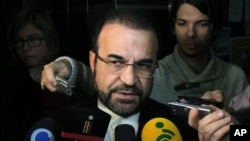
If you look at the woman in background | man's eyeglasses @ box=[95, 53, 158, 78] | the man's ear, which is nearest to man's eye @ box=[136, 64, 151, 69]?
man's eyeglasses @ box=[95, 53, 158, 78]

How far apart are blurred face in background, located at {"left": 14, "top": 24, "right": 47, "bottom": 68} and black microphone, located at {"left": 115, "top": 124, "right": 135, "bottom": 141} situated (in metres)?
0.32

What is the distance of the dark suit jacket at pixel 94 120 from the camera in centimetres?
80

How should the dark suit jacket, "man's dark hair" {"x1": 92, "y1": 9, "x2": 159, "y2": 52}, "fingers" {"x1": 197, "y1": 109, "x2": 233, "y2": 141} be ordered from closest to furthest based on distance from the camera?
"fingers" {"x1": 197, "y1": 109, "x2": 233, "y2": 141}, the dark suit jacket, "man's dark hair" {"x1": 92, "y1": 9, "x2": 159, "y2": 52}

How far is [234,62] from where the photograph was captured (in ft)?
3.41

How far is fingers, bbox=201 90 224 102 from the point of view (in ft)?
3.03

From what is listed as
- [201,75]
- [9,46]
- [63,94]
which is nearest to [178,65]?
[201,75]

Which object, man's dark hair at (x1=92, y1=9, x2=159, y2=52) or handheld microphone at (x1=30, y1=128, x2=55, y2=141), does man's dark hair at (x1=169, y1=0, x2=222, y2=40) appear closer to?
man's dark hair at (x1=92, y1=9, x2=159, y2=52)

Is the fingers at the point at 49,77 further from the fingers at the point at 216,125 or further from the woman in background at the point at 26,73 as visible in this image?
the fingers at the point at 216,125

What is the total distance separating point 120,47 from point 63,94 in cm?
19

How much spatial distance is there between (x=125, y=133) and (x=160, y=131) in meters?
0.09

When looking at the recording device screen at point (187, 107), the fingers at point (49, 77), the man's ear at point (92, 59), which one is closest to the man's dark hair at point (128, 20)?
the man's ear at point (92, 59)

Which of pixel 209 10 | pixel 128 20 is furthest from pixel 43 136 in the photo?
pixel 209 10

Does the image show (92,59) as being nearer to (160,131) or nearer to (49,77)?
(49,77)

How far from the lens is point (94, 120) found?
2.62 feet
